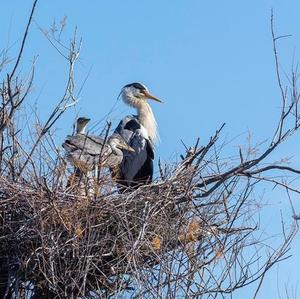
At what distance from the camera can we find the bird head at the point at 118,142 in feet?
33.5

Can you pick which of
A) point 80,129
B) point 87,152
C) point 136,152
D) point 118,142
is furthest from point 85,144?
point 136,152

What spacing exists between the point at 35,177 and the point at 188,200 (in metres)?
1.09

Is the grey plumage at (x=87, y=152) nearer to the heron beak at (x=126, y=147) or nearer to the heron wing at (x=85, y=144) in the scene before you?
the heron wing at (x=85, y=144)

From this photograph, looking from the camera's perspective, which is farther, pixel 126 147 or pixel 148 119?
→ pixel 148 119

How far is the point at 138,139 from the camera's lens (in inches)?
445

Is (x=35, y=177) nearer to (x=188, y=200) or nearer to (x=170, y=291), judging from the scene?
(x=188, y=200)

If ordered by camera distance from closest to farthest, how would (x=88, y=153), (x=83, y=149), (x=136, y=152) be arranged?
1. (x=83, y=149)
2. (x=88, y=153)
3. (x=136, y=152)

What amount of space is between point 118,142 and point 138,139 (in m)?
0.86

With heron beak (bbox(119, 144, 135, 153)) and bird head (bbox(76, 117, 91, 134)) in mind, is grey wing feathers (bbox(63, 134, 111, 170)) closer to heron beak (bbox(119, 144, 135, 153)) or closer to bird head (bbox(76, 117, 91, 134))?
bird head (bbox(76, 117, 91, 134))

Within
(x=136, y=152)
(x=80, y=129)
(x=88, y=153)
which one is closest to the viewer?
(x=88, y=153)

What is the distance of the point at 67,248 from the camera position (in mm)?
7617

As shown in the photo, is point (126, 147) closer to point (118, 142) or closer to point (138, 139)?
point (118, 142)

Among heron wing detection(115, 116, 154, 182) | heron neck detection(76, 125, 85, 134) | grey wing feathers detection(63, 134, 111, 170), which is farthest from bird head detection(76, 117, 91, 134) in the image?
heron wing detection(115, 116, 154, 182)

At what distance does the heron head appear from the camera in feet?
39.8
